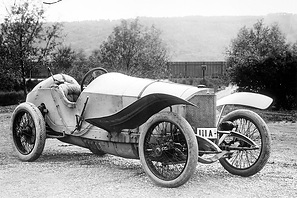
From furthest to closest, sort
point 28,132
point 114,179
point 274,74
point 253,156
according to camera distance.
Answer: point 274,74
point 28,132
point 253,156
point 114,179

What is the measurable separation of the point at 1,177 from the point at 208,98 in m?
2.83

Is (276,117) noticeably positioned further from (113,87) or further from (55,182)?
(55,182)

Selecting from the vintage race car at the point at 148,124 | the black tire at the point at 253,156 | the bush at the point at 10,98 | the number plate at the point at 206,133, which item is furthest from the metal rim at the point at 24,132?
the bush at the point at 10,98

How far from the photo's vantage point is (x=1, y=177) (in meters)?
6.65

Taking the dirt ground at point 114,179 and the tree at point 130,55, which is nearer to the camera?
the dirt ground at point 114,179

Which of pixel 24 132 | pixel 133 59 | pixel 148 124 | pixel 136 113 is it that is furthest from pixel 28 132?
pixel 133 59

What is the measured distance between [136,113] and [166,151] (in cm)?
65

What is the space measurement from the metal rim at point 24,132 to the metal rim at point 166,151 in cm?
246

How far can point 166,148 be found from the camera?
20.3ft

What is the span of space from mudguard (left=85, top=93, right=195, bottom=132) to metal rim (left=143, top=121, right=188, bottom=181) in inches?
9.7

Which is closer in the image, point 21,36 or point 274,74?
point 274,74

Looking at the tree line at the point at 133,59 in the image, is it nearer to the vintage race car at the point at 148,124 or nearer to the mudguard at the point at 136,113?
the vintage race car at the point at 148,124

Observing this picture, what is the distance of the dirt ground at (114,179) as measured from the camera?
5793 millimetres

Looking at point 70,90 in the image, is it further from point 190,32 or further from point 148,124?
point 190,32
